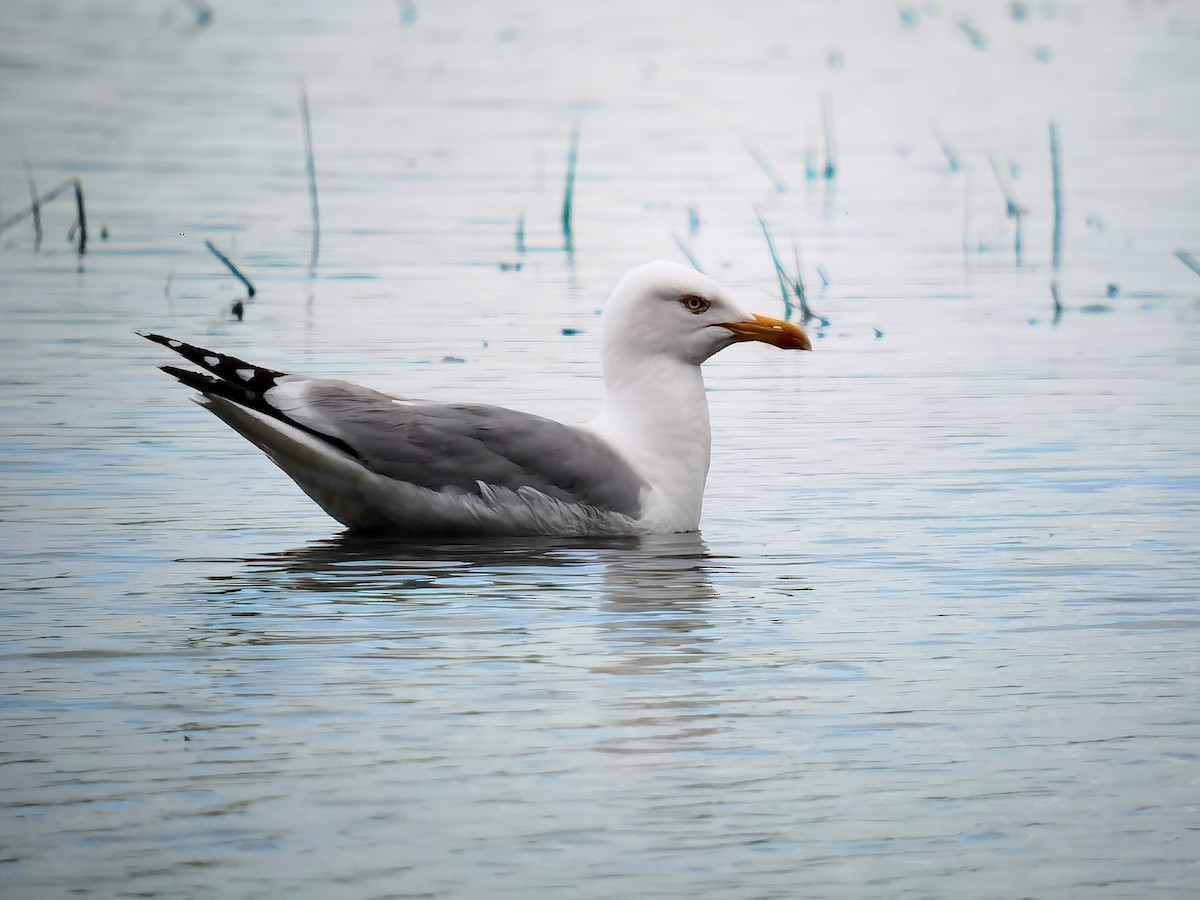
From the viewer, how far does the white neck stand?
369 inches

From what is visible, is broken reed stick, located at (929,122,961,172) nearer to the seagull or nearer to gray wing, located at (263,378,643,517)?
the seagull

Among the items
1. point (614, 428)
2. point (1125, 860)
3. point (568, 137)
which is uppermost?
point (568, 137)

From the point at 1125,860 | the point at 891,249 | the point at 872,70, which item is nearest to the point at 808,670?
the point at 1125,860

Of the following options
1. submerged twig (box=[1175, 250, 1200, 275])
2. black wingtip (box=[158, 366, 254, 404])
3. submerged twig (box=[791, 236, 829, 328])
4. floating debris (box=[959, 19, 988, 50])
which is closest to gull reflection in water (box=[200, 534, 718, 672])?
black wingtip (box=[158, 366, 254, 404])

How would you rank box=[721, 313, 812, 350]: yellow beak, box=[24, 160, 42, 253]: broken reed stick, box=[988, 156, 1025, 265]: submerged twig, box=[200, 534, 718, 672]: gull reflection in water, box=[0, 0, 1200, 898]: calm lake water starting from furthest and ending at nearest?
box=[988, 156, 1025, 265]: submerged twig
box=[24, 160, 42, 253]: broken reed stick
box=[721, 313, 812, 350]: yellow beak
box=[200, 534, 718, 672]: gull reflection in water
box=[0, 0, 1200, 898]: calm lake water

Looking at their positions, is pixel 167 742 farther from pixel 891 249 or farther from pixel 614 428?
pixel 891 249

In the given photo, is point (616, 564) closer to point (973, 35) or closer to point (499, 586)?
point (499, 586)

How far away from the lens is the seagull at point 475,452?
9.09m

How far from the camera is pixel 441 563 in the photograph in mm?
8727

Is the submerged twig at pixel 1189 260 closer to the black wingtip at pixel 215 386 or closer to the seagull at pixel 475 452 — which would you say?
the seagull at pixel 475 452

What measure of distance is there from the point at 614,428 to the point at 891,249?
9.18m

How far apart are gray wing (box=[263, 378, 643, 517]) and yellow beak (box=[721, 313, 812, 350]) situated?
86 centimetres

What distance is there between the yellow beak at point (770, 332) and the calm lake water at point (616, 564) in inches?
27.2

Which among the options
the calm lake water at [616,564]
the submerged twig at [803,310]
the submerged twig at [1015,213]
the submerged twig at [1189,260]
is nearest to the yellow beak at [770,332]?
the calm lake water at [616,564]
